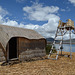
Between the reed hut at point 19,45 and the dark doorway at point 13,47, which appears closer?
the reed hut at point 19,45

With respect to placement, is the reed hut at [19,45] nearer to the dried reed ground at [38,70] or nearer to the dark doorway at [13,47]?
the dark doorway at [13,47]

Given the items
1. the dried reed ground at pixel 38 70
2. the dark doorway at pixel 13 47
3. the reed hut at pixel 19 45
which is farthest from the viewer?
the dark doorway at pixel 13 47

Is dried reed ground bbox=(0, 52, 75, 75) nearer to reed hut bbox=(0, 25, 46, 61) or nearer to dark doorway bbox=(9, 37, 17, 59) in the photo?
reed hut bbox=(0, 25, 46, 61)

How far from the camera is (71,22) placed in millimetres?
12328

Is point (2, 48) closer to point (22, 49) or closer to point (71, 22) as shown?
point (22, 49)

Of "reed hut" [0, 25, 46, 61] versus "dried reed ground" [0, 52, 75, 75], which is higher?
"reed hut" [0, 25, 46, 61]

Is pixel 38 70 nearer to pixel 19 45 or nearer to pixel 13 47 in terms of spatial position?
pixel 19 45

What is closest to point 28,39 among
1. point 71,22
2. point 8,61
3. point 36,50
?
point 36,50

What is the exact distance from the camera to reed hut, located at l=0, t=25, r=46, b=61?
952cm

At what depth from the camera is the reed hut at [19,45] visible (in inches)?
375

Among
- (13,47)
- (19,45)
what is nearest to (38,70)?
(19,45)

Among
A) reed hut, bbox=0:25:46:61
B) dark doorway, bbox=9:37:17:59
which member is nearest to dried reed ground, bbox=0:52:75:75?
reed hut, bbox=0:25:46:61

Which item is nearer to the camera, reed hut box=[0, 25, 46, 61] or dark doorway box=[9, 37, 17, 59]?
reed hut box=[0, 25, 46, 61]

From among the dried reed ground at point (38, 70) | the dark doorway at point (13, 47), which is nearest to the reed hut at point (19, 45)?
the dark doorway at point (13, 47)
